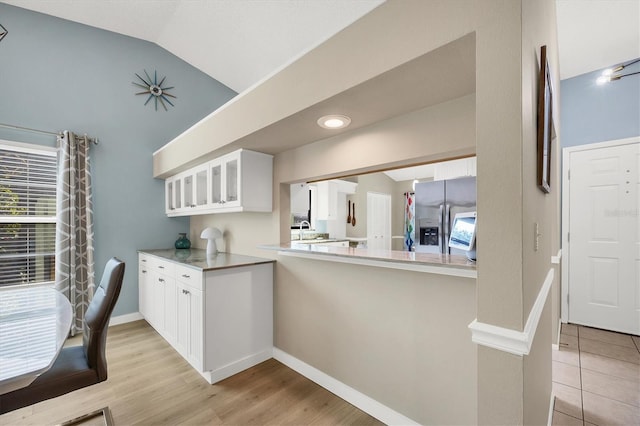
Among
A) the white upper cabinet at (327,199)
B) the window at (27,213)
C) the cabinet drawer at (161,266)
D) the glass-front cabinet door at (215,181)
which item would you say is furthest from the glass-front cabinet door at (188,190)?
the white upper cabinet at (327,199)

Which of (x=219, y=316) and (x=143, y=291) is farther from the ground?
(x=219, y=316)

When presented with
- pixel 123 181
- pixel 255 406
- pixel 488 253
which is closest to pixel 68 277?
pixel 123 181

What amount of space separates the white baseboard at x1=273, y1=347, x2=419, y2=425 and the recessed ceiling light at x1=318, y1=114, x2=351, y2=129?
5.98ft

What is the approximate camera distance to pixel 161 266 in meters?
3.03

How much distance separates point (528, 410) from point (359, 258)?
41.3 inches

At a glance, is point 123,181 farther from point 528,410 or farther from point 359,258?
point 528,410

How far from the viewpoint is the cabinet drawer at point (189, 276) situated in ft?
7.38

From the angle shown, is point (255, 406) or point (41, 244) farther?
point (41, 244)

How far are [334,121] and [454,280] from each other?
1.18 m

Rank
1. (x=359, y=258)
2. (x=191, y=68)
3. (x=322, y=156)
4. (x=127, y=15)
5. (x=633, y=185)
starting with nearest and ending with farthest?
(x=359, y=258)
(x=322, y=156)
(x=633, y=185)
(x=127, y=15)
(x=191, y=68)

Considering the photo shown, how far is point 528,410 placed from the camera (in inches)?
37.0

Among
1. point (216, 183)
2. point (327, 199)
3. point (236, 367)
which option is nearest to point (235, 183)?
point (216, 183)

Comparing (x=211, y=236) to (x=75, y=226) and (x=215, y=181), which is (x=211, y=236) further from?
(x=75, y=226)

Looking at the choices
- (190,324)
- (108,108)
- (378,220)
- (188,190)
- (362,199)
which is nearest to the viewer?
(190,324)
